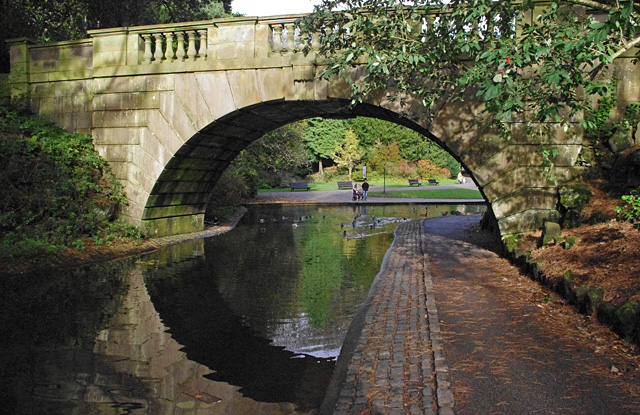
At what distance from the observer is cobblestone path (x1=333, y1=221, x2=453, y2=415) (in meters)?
3.99

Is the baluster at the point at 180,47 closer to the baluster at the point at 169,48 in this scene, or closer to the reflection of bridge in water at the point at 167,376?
the baluster at the point at 169,48

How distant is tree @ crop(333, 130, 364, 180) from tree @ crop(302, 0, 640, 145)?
47110 mm

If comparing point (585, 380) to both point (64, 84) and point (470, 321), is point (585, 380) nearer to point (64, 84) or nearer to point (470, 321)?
point (470, 321)

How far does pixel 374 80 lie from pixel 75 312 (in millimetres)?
6106

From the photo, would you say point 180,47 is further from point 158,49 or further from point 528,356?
point 528,356

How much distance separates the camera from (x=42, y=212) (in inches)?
464

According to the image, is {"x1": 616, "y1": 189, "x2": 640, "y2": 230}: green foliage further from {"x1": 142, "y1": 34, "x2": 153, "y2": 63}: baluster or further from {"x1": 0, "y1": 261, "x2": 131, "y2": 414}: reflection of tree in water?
{"x1": 142, "y1": 34, "x2": 153, "y2": 63}: baluster

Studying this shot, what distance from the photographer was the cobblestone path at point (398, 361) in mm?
3988

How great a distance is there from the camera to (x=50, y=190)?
1219cm

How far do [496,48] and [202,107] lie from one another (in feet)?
25.8

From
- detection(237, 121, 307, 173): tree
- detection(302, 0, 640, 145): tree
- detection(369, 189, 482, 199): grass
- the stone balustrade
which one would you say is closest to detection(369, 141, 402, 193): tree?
detection(369, 189, 482, 199): grass

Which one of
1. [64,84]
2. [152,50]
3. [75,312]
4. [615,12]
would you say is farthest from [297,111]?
[615,12]

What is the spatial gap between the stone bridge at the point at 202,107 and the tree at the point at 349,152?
142 ft

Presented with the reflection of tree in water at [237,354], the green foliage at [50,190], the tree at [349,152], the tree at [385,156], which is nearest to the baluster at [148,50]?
the green foliage at [50,190]
